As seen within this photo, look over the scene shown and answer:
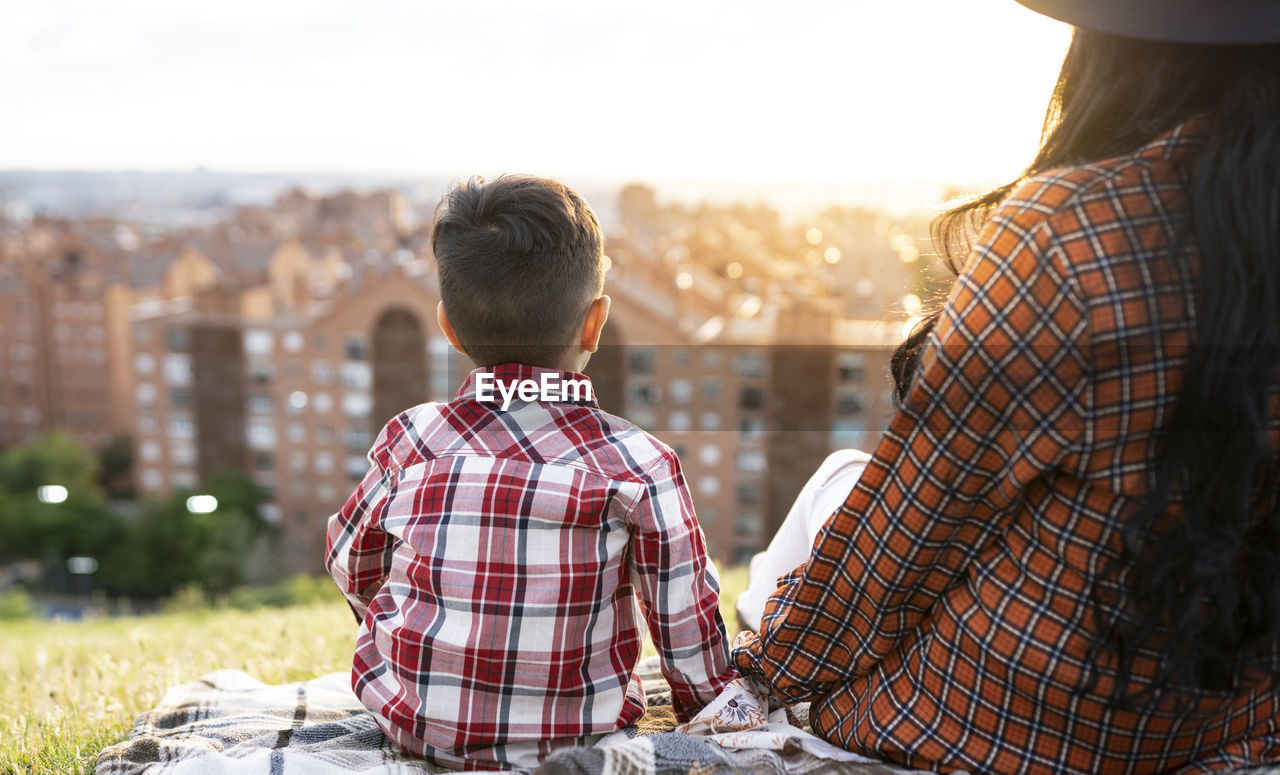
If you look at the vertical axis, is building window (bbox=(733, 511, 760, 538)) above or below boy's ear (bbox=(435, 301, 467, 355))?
below

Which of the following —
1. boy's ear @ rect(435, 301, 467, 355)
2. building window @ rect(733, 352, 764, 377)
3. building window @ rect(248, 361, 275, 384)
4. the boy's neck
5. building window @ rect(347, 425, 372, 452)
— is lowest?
building window @ rect(347, 425, 372, 452)

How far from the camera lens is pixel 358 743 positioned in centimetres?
115

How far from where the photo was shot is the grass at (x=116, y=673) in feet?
4.48

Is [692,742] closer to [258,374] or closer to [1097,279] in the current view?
[1097,279]

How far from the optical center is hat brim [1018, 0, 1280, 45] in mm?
765

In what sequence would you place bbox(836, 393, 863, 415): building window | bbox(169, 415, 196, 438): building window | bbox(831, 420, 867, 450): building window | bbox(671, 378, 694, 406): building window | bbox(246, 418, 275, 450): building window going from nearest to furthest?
1. bbox(831, 420, 867, 450): building window
2. bbox(671, 378, 694, 406): building window
3. bbox(836, 393, 863, 415): building window
4. bbox(246, 418, 275, 450): building window
5. bbox(169, 415, 196, 438): building window

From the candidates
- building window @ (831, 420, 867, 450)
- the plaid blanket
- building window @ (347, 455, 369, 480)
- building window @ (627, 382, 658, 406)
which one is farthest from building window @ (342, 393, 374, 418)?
the plaid blanket

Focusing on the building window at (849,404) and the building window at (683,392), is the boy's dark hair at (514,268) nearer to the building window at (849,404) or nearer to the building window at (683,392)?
the building window at (683,392)

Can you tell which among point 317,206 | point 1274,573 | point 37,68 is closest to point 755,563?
point 1274,573

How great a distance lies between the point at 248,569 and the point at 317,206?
1760 centimetres

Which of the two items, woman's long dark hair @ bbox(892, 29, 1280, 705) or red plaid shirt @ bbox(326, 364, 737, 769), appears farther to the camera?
red plaid shirt @ bbox(326, 364, 737, 769)

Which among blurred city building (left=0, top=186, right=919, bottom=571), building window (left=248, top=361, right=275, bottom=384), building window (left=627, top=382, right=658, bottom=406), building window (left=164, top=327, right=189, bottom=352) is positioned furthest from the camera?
building window (left=164, top=327, right=189, bottom=352)

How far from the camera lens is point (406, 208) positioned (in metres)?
33.6

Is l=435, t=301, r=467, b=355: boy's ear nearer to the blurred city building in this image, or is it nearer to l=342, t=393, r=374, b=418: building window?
the blurred city building
